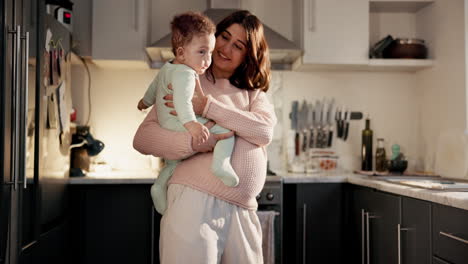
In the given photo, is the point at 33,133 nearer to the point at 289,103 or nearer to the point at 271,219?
the point at 271,219

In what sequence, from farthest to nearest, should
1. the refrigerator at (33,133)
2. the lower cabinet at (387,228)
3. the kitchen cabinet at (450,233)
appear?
the lower cabinet at (387,228) < the refrigerator at (33,133) < the kitchen cabinet at (450,233)

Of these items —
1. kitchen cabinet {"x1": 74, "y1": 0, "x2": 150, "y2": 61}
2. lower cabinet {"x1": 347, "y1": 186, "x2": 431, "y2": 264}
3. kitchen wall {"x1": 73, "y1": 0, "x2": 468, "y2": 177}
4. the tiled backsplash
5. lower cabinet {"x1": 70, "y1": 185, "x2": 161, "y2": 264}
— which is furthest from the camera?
the tiled backsplash

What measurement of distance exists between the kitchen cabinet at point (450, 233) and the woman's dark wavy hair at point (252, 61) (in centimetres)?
77

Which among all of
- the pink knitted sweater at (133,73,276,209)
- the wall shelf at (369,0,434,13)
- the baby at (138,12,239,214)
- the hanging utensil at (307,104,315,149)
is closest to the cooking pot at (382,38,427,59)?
the wall shelf at (369,0,434,13)

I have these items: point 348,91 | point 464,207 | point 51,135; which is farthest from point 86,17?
point 464,207

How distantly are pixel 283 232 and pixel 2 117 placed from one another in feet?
5.66

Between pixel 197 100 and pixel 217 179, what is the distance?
25cm

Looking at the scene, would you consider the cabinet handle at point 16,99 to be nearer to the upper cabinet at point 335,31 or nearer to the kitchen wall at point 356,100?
the kitchen wall at point 356,100

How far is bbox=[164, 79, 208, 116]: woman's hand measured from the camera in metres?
1.66

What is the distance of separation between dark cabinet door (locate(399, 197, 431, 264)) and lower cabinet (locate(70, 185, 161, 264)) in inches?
49.7

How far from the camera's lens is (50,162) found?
2.53 meters

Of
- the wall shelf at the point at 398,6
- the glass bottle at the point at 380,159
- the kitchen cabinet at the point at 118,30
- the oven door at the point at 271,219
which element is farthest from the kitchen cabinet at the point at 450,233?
the kitchen cabinet at the point at 118,30

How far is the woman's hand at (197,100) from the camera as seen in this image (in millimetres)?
1663

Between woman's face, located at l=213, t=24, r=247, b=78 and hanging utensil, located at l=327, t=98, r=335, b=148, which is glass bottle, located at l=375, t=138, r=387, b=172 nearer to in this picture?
hanging utensil, located at l=327, t=98, r=335, b=148
